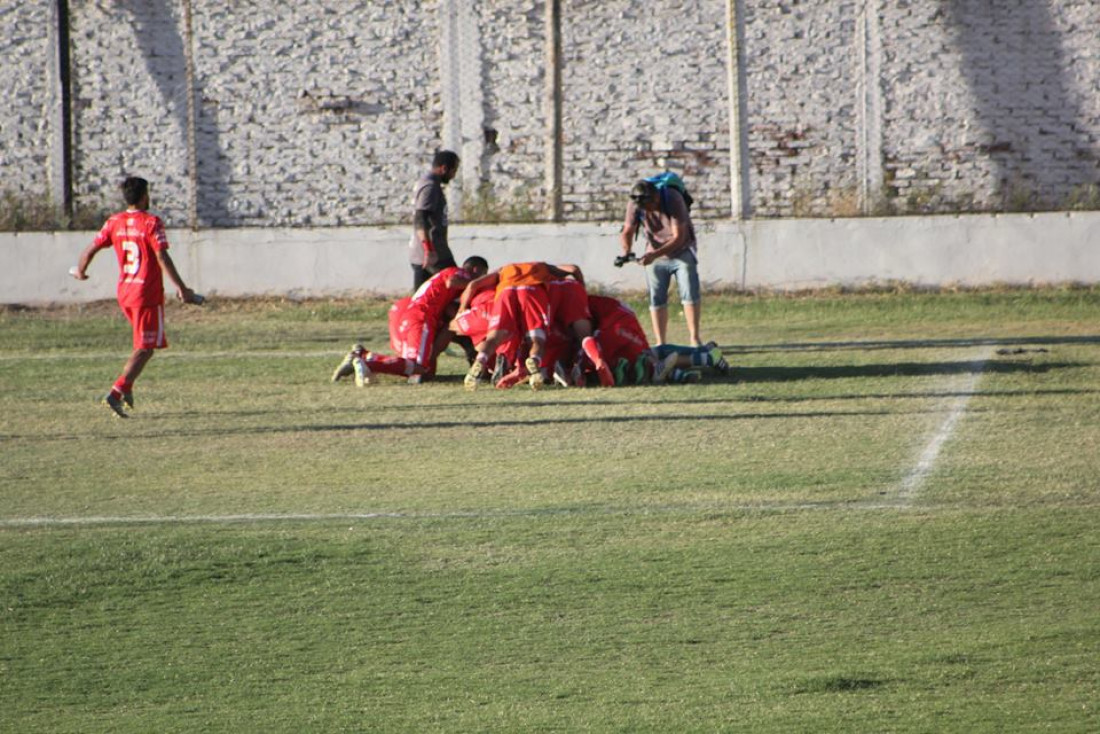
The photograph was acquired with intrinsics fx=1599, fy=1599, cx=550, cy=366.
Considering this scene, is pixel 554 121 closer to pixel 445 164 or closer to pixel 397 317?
pixel 445 164

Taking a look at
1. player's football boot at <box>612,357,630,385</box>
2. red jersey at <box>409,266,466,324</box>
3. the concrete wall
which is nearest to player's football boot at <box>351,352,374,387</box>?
red jersey at <box>409,266,466,324</box>

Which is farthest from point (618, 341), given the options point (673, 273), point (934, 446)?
point (934, 446)

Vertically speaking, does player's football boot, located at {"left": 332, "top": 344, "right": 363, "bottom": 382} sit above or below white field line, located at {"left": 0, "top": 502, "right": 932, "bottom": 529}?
above

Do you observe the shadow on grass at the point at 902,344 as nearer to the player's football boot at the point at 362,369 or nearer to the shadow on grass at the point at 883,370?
the shadow on grass at the point at 883,370

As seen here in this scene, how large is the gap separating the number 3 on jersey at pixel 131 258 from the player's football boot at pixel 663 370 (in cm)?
409

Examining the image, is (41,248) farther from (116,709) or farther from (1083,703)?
(1083,703)

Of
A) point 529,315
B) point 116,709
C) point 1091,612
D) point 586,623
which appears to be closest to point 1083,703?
point 1091,612

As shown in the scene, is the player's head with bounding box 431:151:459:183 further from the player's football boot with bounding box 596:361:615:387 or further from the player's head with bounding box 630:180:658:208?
the player's football boot with bounding box 596:361:615:387

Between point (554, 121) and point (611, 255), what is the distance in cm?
270

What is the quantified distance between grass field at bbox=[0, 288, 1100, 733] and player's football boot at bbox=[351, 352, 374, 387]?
26 centimetres

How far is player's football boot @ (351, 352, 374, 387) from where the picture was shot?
13.1m

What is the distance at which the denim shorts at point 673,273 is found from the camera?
13695mm

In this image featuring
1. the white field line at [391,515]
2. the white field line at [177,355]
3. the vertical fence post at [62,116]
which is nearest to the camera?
the white field line at [391,515]

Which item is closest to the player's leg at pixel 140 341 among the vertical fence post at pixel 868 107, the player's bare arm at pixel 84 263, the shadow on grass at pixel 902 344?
the player's bare arm at pixel 84 263
